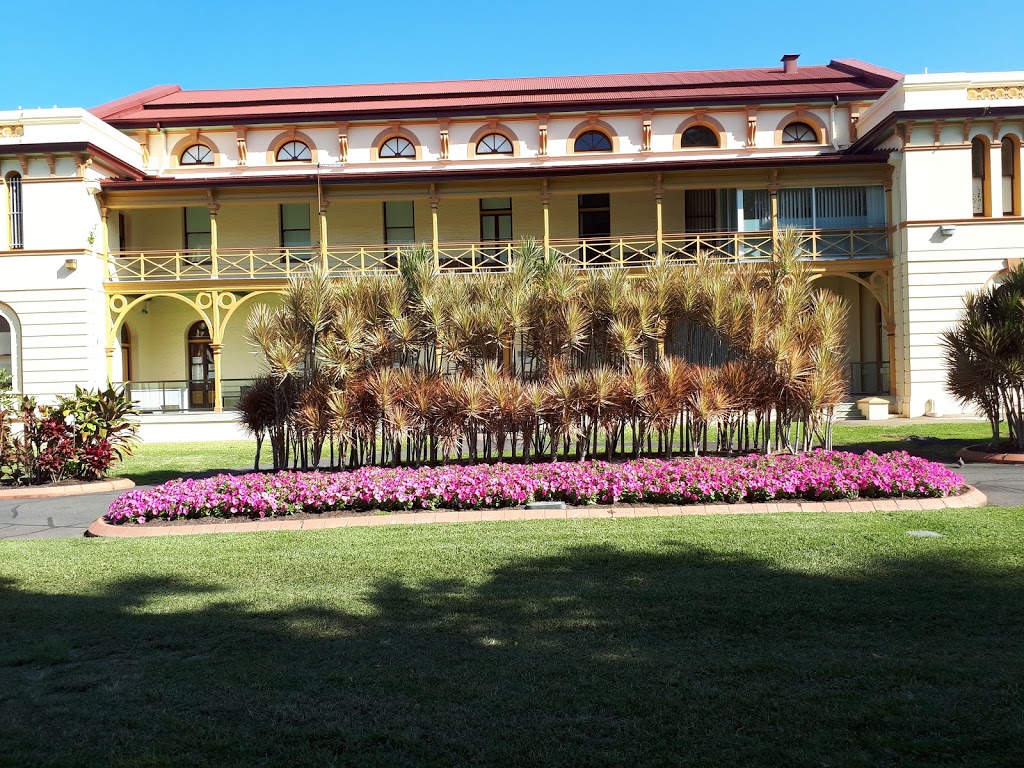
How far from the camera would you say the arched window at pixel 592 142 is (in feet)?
96.8

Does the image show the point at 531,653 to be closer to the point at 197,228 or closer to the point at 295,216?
the point at 295,216

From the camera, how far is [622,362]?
12.7 meters

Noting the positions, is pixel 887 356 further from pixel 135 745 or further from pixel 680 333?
pixel 135 745

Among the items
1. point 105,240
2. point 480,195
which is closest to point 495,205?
point 480,195

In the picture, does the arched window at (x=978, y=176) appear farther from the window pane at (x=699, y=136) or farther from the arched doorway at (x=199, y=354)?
the arched doorway at (x=199, y=354)

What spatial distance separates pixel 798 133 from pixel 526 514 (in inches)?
936

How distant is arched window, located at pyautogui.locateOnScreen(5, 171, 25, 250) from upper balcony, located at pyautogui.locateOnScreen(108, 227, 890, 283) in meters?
2.44

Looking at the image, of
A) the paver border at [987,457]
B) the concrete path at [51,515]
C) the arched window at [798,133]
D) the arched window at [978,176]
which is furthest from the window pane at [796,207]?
the concrete path at [51,515]

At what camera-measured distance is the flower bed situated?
9844 millimetres

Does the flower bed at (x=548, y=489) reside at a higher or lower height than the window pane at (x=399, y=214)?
lower

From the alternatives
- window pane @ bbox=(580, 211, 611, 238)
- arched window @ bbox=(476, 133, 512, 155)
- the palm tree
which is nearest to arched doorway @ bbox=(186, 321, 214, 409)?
arched window @ bbox=(476, 133, 512, 155)

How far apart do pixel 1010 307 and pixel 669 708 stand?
12362 millimetres

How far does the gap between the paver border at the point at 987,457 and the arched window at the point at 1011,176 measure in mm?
12364

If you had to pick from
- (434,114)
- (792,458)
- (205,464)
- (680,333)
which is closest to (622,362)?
(680,333)
